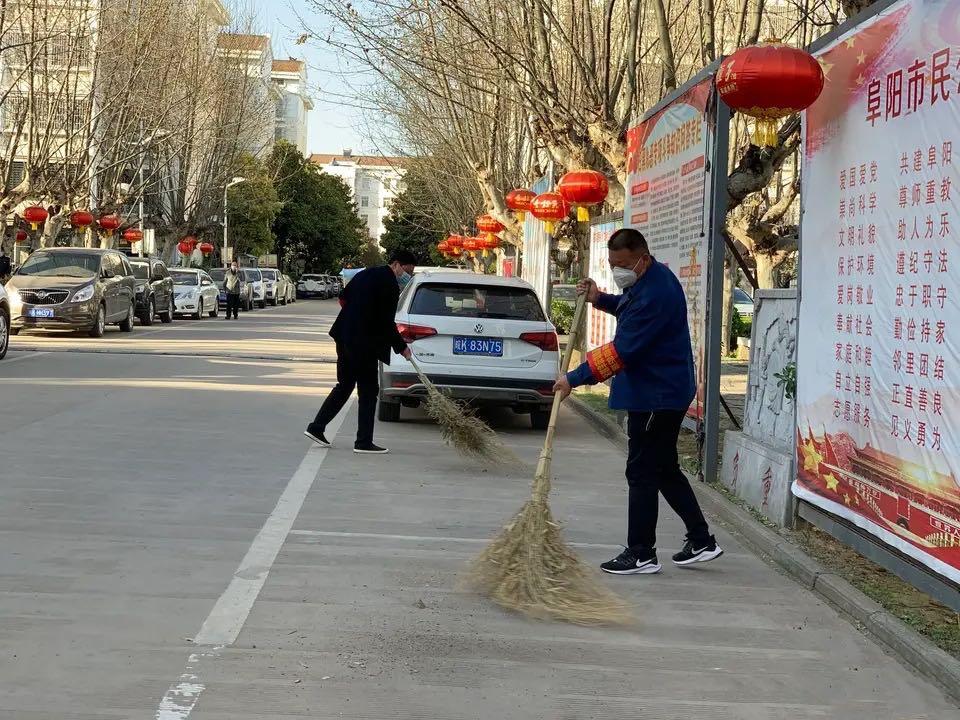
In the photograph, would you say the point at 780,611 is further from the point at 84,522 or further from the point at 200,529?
the point at 84,522

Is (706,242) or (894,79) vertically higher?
(894,79)

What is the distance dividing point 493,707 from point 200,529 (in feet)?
11.3

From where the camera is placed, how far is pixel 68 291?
1010 inches

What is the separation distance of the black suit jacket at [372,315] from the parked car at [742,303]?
19.9 metres

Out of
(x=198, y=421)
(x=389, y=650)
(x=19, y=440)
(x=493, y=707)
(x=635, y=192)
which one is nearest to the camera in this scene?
(x=493, y=707)

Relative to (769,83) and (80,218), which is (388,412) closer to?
(769,83)

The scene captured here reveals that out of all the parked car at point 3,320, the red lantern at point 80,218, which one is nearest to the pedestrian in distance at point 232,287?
the red lantern at point 80,218

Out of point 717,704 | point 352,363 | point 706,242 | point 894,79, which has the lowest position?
point 717,704

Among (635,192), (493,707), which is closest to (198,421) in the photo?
(635,192)

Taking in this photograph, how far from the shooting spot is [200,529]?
7625 mm

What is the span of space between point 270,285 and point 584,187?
141 feet

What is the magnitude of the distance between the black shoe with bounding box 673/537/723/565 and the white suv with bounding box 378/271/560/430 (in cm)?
599

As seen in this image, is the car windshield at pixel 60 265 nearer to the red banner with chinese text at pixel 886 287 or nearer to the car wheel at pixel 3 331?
the car wheel at pixel 3 331

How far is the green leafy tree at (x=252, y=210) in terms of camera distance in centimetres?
7119
